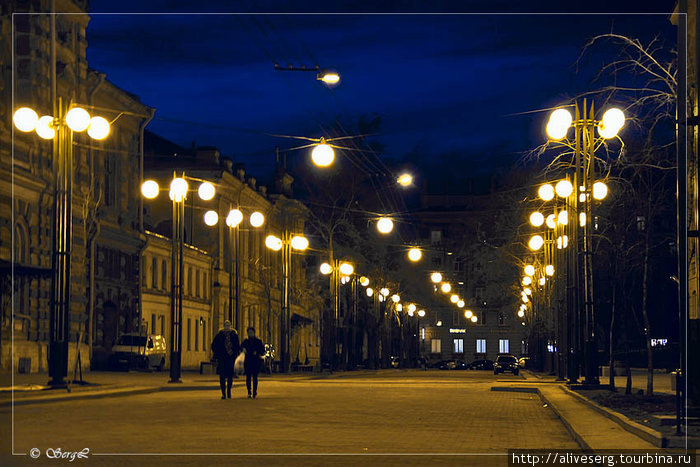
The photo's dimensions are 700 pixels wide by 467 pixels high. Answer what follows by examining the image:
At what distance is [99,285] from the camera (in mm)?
56312

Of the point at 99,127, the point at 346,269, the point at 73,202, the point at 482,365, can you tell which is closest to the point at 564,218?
the point at 99,127

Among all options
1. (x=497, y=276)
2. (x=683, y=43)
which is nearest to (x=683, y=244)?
(x=683, y=43)

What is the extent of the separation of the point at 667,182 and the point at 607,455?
64784 millimetres

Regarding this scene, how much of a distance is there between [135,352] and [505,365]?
3323 cm

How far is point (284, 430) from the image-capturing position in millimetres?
18500

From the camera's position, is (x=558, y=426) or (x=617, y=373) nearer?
(x=558, y=426)

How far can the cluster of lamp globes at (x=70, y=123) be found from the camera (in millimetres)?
28000

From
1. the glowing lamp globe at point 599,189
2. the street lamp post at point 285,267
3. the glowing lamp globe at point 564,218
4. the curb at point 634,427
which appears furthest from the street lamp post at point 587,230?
the street lamp post at point 285,267

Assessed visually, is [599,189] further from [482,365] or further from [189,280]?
[482,365]

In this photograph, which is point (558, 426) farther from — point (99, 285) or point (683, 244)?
point (99, 285)

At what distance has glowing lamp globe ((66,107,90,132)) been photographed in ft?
91.7
